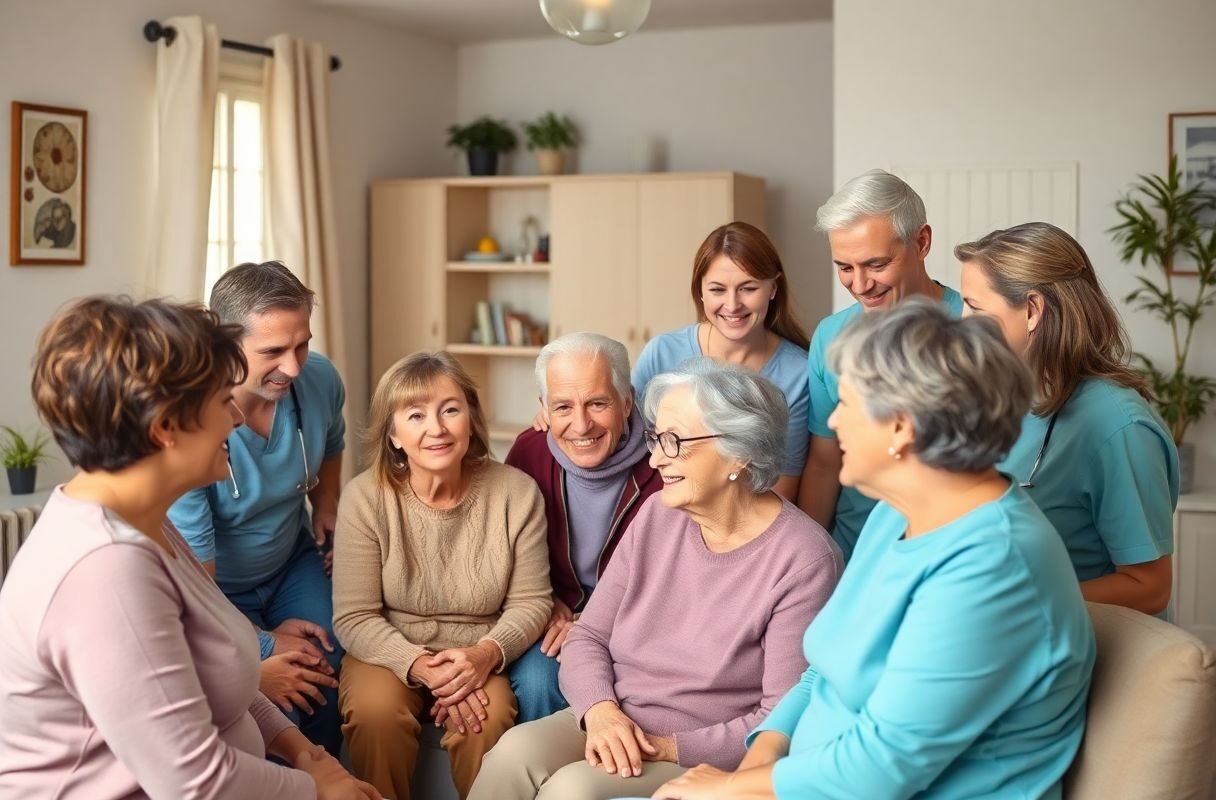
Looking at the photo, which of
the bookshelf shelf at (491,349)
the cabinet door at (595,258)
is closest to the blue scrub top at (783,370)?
the cabinet door at (595,258)

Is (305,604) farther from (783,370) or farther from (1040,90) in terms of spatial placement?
(1040,90)

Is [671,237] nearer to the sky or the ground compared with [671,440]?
nearer to the sky

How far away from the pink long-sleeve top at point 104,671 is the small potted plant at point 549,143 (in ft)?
17.7

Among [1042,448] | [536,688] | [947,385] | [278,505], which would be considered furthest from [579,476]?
[947,385]

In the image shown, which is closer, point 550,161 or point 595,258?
point 595,258

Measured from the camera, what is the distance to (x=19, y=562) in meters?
1.77

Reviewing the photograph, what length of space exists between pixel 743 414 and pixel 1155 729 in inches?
38.3

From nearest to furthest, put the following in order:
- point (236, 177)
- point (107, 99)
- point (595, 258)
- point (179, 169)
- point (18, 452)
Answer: point (18, 452), point (107, 99), point (179, 169), point (236, 177), point (595, 258)

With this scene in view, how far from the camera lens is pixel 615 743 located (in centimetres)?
246

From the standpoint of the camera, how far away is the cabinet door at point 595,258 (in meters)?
6.69

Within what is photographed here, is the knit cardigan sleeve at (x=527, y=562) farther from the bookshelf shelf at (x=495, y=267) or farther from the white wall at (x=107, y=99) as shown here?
the bookshelf shelf at (x=495, y=267)

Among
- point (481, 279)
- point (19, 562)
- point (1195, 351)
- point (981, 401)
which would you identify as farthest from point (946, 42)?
point (19, 562)

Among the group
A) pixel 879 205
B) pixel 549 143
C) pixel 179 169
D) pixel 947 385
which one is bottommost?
pixel 947 385

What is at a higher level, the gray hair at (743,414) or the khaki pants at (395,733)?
the gray hair at (743,414)
